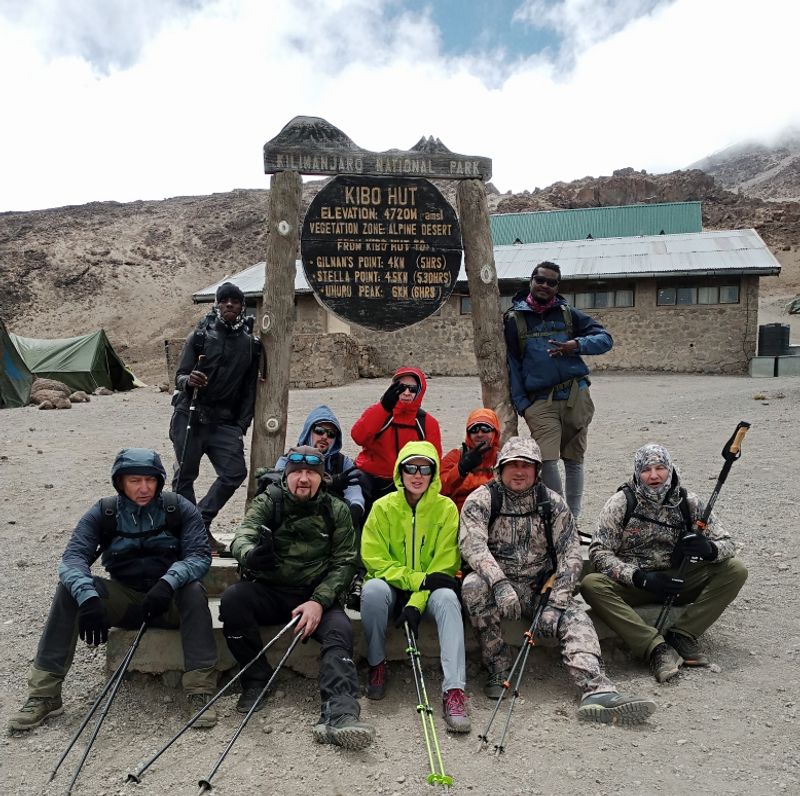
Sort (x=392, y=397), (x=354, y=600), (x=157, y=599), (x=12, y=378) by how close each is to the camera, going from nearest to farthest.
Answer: (x=157, y=599)
(x=354, y=600)
(x=392, y=397)
(x=12, y=378)

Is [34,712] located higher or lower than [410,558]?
lower

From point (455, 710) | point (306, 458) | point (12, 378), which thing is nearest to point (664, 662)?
point (455, 710)

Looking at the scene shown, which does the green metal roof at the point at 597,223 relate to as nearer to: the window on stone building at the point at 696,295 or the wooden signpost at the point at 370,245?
the window on stone building at the point at 696,295

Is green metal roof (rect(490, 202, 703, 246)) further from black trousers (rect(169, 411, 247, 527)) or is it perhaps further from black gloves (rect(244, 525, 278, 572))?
black gloves (rect(244, 525, 278, 572))

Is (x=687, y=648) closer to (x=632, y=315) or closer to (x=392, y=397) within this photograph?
(x=392, y=397)

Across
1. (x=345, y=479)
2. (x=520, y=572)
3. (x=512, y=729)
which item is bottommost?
(x=512, y=729)

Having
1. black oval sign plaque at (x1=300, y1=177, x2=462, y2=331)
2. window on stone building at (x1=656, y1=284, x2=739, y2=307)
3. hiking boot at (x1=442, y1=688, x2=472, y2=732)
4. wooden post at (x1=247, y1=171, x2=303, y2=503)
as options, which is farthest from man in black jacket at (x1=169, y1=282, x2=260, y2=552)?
window on stone building at (x1=656, y1=284, x2=739, y2=307)

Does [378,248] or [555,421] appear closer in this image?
[555,421]

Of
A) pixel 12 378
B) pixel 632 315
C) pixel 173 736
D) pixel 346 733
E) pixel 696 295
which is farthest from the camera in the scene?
pixel 632 315

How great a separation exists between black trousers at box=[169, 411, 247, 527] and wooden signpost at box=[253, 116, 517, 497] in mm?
149

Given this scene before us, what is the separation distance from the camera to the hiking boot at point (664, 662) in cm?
403

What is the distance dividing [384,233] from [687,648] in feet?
11.1

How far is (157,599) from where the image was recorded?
3.81 metres

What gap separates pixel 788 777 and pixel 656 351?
62.5 feet
